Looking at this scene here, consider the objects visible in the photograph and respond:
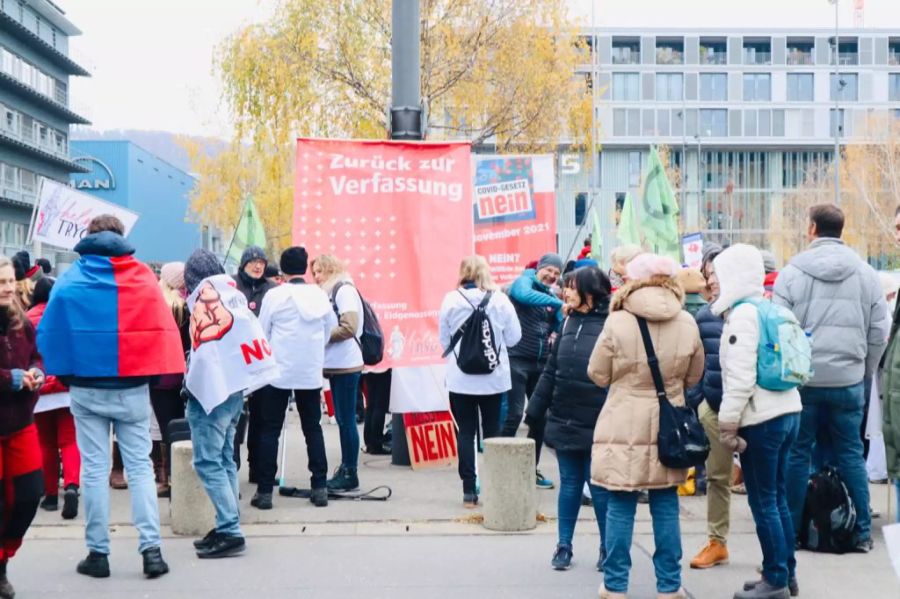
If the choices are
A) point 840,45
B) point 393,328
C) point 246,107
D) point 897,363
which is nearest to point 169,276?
point 393,328

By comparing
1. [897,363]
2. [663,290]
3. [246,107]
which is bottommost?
[897,363]

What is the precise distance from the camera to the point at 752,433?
5820mm

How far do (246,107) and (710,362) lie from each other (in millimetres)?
18213

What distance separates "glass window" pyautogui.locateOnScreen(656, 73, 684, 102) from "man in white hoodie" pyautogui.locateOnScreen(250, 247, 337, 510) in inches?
2812

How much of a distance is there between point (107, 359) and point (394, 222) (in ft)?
11.6

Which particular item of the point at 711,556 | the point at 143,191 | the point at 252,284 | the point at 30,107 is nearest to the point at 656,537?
the point at 711,556

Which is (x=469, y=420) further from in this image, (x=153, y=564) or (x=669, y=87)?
(x=669, y=87)

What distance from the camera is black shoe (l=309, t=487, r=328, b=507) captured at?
843 cm

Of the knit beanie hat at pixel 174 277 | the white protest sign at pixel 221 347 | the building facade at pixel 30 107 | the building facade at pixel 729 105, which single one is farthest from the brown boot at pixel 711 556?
the building facade at pixel 729 105

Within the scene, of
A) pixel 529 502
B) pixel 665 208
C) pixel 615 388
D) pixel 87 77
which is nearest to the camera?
pixel 615 388

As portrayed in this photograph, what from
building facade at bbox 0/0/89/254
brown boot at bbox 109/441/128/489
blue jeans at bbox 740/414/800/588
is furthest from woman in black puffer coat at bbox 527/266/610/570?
building facade at bbox 0/0/89/254

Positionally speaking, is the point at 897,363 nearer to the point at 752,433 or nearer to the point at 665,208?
the point at 752,433

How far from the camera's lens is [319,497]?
27.7 feet

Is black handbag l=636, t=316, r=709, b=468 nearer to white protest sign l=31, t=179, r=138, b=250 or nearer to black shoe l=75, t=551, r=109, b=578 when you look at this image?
black shoe l=75, t=551, r=109, b=578
